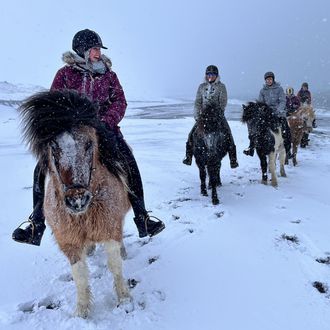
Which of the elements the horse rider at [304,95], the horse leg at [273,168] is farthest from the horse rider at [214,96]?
the horse rider at [304,95]

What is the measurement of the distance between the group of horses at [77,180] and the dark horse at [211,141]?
11.2 ft

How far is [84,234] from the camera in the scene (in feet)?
10.9

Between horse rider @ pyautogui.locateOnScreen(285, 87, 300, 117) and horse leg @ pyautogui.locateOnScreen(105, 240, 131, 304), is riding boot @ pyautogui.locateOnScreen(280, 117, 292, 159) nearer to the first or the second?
horse rider @ pyautogui.locateOnScreen(285, 87, 300, 117)

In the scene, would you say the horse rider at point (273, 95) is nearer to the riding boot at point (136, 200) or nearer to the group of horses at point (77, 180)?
the riding boot at point (136, 200)

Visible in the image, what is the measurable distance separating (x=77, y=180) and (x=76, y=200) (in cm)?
18

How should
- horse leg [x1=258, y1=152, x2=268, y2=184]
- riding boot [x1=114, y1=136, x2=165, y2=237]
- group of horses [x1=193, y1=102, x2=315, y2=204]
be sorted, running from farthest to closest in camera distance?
horse leg [x1=258, y1=152, x2=268, y2=184] → group of horses [x1=193, y1=102, x2=315, y2=204] → riding boot [x1=114, y1=136, x2=165, y2=237]

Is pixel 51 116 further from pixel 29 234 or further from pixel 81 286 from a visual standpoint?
pixel 81 286

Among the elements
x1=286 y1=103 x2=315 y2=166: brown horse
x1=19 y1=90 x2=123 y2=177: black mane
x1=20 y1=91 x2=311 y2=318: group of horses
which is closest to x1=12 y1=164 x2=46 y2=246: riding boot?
x1=20 y1=91 x2=311 y2=318: group of horses

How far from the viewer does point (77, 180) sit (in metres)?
2.82

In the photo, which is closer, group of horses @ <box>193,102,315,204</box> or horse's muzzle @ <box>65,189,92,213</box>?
horse's muzzle @ <box>65,189,92,213</box>

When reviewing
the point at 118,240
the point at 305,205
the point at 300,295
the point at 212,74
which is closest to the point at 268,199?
the point at 305,205

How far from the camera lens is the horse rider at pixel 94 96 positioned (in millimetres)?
3773

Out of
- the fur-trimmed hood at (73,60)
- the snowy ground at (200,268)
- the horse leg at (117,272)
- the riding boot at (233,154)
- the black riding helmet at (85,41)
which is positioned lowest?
the snowy ground at (200,268)

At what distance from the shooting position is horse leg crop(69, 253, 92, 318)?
11.2 ft
